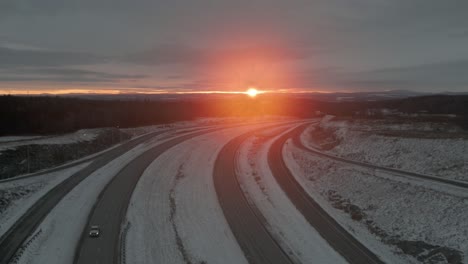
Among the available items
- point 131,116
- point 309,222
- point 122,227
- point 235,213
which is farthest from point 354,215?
point 131,116

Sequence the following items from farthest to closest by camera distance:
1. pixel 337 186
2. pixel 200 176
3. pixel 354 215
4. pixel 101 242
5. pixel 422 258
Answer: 1. pixel 200 176
2. pixel 337 186
3. pixel 354 215
4. pixel 101 242
5. pixel 422 258

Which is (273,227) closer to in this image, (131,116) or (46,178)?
(46,178)

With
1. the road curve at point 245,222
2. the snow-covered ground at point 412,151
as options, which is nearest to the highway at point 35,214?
the road curve at point 245,222

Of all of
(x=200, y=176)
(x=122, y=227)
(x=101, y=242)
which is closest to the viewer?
(x=101, y=242)

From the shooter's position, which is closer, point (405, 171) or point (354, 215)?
point (354, 215)

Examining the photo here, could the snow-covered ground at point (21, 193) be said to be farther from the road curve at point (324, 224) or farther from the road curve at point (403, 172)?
the road curve at point (403, 172)

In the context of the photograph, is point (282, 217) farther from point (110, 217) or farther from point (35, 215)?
point (35, 215)
